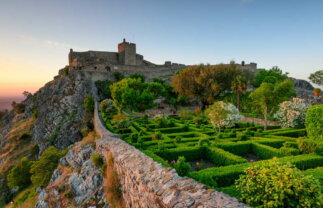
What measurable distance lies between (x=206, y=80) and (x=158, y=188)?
35448 mm

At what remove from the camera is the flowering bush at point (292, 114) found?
2111 cm

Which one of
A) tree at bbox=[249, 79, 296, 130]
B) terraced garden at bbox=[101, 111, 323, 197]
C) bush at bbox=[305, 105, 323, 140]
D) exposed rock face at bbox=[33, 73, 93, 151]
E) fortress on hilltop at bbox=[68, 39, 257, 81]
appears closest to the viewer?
terraced garden at bbox=[101, 111, 323, 197]

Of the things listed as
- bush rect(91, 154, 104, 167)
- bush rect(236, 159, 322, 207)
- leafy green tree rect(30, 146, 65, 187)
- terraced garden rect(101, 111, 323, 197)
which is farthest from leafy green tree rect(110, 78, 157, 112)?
bush rect(236, 159, 322, 207)

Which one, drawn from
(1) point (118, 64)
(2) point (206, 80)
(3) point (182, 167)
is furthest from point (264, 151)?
(1) point (118, 64)

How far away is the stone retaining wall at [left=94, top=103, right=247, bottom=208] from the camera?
3836 millimetres

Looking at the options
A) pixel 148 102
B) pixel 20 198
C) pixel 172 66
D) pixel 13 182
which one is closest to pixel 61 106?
pixel 13 182

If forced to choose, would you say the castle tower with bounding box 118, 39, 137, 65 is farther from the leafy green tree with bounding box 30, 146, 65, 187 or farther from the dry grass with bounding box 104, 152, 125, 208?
the dry grass with bounding box 104, 152, 125, 208

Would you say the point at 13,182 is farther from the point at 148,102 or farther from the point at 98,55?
the point at 98,55

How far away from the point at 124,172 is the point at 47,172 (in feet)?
66.4

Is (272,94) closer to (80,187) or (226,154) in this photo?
(226,154)

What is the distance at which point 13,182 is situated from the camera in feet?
90.6

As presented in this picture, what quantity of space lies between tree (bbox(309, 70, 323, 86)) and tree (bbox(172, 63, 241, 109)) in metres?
25.6

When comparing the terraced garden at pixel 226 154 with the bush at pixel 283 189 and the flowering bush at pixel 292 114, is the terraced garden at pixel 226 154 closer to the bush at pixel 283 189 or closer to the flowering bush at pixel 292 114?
the bush at pixel 283 189

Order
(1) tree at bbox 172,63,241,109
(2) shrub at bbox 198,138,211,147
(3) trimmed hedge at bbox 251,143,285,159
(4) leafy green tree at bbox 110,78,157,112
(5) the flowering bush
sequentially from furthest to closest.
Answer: (1) tree at bbox 172,63,241,109
(4) leafy green tree at bbox 110,78,157,112
(5) the flowering bush
(2) shrub at bbox 198,138,211,147
(3) trimmed hedge at bbox 251,143,285,159
